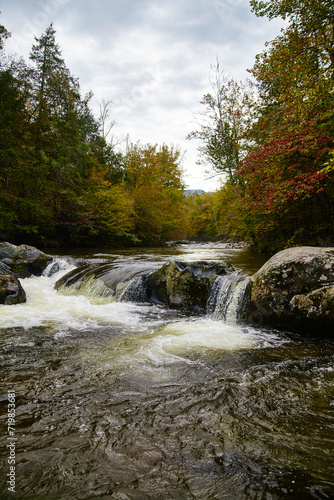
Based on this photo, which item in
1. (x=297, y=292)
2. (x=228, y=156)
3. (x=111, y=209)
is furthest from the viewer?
(x=111, y=209)

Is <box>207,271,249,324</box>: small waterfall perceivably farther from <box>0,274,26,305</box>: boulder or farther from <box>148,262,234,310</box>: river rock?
<box>0,274,26,305</box>: boulder

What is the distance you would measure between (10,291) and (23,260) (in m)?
3.53

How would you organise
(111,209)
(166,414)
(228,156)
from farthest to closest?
(111,209) < (228,156) < (166,414)

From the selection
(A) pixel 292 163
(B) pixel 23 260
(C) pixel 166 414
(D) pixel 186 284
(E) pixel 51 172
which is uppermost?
(E) pixel 51 172

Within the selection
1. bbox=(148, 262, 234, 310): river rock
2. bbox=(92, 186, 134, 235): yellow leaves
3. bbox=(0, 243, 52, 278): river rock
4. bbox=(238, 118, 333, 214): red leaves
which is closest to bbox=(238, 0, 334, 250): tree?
bbox=(238, 118, 333, 214): red leaves

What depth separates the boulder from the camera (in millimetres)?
6402

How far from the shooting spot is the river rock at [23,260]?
9.38 metres

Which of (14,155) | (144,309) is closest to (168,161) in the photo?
(14,155)

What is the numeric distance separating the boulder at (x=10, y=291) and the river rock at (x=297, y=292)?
6.09 meters

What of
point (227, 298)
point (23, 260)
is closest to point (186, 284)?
point (227, 298)

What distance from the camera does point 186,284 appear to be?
21.1ft

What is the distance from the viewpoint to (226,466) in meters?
1.76

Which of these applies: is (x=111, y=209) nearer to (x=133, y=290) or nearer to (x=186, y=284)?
(x=133, y=290)

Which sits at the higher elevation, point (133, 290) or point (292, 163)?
point (292, 163)
